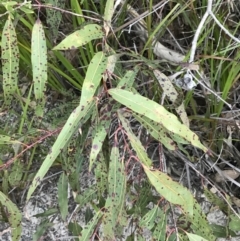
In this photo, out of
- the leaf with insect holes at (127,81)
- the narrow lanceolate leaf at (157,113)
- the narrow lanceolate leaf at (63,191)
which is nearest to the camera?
the narrow lanceolate leaf at (157,113)

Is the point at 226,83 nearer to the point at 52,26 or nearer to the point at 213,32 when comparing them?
the point at 213,32

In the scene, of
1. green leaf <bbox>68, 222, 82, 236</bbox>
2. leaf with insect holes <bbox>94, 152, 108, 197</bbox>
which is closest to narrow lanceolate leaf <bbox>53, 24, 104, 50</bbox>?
leaf with insect holes <bbox>94, 152, 108, 197</bbox>

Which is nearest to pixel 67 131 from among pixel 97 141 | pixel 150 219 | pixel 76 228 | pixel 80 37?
pixel 97 141

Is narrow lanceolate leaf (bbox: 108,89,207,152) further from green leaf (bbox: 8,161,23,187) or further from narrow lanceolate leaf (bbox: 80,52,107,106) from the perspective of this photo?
green leaf (bbox: 8,161,23,187)

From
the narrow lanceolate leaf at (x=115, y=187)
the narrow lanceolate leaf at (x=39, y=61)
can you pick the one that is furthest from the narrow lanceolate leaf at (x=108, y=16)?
the narrow lanceolate leaf at (x=115, y=187)

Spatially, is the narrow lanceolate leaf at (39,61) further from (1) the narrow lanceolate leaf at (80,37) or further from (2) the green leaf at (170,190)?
(2) the green leaf at (170,190)

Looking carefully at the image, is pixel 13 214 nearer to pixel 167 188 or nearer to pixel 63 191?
pixel 63 191
